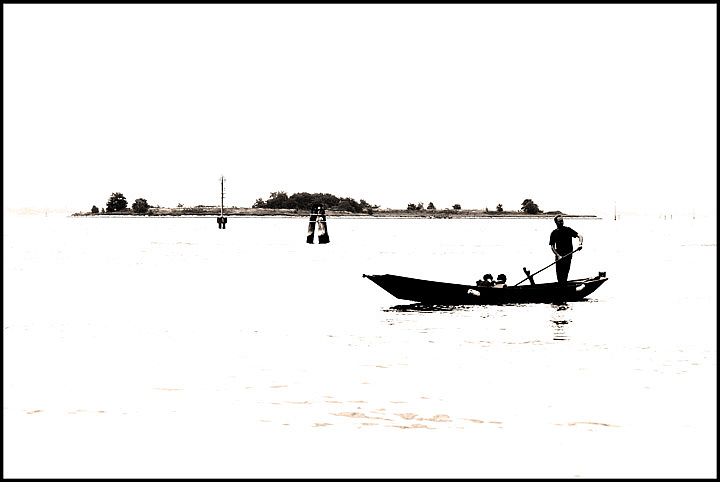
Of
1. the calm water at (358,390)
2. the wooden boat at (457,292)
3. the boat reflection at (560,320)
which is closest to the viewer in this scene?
the calm water at (358,390)

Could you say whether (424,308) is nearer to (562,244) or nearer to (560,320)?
(560,320)

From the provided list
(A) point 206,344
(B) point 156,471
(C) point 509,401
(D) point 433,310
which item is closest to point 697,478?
Answer: (C) point 509,401

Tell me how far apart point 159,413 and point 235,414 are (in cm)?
99

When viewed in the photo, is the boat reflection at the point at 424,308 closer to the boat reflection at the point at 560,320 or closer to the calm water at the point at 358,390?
the calm water at the point at 358,390

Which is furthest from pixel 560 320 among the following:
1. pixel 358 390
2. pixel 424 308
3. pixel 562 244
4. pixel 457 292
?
pixel 358 390

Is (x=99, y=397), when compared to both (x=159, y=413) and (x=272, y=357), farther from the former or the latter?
(x=272, y=357)

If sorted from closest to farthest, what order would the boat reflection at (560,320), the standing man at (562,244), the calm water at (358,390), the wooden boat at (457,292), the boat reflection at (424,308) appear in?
the calm water at (358,390), the boat reflection at (560,320), the wooden boat at (457,292), the boat reflection at (424,308), the standing man at (562,244)

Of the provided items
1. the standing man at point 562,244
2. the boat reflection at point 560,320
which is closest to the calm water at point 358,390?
the boat reflection at point 560,320

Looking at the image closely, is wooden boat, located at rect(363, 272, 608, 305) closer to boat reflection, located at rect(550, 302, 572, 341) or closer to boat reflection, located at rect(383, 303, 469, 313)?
boat reflection, located at rect(383, 303, 469, 313)

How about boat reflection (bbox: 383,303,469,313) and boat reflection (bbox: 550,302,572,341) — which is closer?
boat reflection (bbox: 550,302,572,341)

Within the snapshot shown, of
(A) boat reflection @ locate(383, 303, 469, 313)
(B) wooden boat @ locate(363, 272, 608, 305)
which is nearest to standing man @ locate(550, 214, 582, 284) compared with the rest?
(B) wooden boat @ locate(363, 272, 608, 305)

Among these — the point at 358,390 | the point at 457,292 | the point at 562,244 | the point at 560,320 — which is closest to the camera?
the point at 358,390

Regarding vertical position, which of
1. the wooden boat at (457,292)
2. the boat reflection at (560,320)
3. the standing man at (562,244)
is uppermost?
the standing man at (562,244)

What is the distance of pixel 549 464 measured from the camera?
882cm
